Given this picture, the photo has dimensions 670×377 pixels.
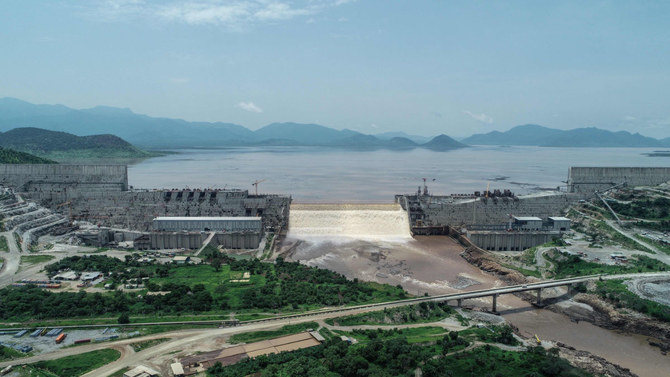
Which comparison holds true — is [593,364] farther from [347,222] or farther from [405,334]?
[347,222]

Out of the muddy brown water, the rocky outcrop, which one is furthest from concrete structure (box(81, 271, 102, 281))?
the rocky outcrop

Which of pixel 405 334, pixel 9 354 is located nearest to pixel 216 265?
pixel 9 354

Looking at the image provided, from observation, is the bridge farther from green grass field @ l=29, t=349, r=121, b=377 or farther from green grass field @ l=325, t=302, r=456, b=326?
green grass field @ l=29, t=349, r=121, b=377

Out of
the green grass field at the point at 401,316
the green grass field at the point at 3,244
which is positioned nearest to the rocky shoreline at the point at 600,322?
the green grass field at the point at 401,316

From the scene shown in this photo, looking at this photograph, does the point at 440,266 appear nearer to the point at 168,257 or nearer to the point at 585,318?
the point at 585,318

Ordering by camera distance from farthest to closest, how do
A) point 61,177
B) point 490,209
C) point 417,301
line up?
point 61,177
point 490,209
point 417,301
